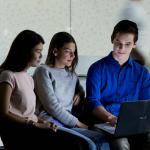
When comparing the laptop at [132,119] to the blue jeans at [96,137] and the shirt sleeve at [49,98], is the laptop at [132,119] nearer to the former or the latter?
the blue jeans at [96,137]

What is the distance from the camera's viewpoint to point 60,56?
2.42m

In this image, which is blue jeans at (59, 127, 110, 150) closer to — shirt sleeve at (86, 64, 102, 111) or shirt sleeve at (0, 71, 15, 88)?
shirt sleeve at (86, 64, 102, 111)

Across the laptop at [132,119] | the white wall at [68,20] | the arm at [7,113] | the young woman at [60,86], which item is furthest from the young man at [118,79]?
the white wall at [68,20]

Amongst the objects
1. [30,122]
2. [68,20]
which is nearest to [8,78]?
[30,122]

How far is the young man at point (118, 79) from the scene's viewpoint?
8.18 ft

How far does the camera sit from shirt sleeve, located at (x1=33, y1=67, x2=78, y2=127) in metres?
2.34

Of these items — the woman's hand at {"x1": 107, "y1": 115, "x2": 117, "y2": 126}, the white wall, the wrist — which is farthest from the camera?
the white wall

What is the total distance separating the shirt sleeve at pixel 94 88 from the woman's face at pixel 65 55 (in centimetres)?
17

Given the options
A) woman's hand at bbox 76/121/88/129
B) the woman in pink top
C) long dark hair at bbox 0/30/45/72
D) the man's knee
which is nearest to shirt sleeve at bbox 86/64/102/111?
woman's hand at bbox 76/121/88/129

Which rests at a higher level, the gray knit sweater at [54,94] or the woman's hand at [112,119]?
the gray knit sweater at [54,94]

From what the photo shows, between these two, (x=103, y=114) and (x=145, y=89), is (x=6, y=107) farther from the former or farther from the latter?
(x=145, y=89)

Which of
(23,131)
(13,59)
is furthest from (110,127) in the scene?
(13,59)

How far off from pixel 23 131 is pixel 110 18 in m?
2.24

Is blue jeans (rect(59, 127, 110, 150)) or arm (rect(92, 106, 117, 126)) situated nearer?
blue jeans (rect(59, 127, 110, 150))
